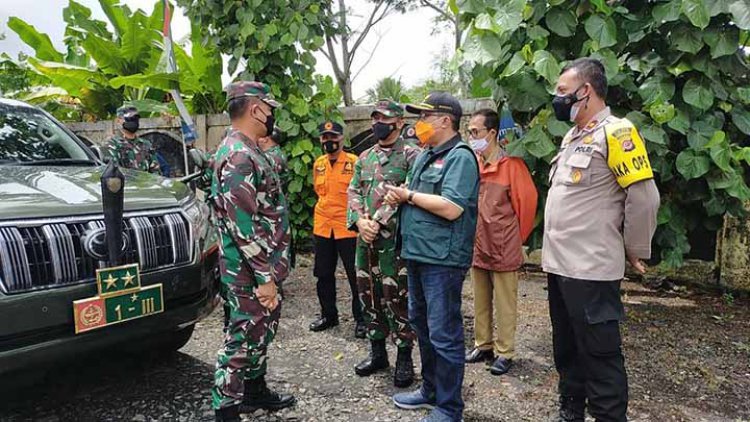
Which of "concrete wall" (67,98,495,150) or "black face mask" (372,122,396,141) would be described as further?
"concrete wall" (67,98,495,150)

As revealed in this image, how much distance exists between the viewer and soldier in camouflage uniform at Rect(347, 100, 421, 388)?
3.42 metres

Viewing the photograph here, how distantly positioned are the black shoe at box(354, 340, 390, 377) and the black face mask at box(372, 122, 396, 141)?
1.50m

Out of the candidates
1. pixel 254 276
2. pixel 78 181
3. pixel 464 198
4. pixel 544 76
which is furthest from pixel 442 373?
pixel 78 181

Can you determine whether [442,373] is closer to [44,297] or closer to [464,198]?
[464,198]

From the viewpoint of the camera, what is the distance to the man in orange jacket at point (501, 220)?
362 cm

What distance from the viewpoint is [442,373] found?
277 cm

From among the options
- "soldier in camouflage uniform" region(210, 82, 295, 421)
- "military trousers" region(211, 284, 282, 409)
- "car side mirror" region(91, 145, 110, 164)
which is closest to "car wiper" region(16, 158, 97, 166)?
"car side mirror" region(91, 145, 110, 164)

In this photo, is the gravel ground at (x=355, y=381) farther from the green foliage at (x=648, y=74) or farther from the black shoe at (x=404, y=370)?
the green foliage at (x=648, y=74)

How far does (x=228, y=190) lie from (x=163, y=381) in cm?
174

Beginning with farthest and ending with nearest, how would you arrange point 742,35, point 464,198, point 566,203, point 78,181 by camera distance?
point 742,35 → point 78,181 → point 464,198 → point 566,203

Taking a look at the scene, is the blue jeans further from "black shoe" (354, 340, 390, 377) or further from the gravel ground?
"black shoe" (354, 340, 390, 377)

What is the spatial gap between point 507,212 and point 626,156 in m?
1.38

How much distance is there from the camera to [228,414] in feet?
8.79

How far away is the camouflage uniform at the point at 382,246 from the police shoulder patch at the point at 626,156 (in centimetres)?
145
